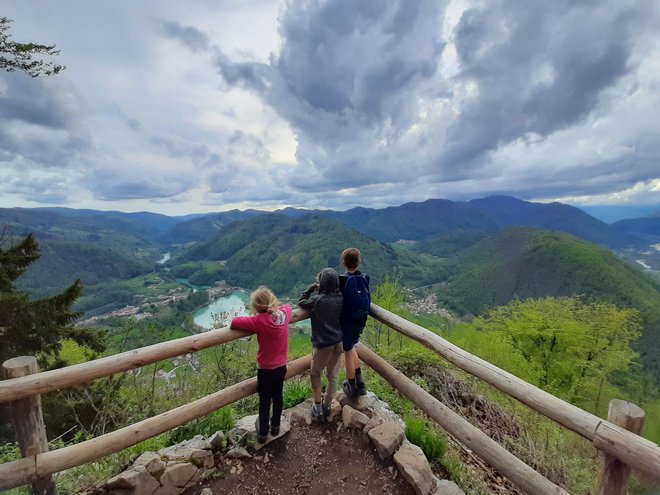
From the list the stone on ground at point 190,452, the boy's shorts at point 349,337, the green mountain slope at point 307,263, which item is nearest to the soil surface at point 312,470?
the stone on ground at point 190,452

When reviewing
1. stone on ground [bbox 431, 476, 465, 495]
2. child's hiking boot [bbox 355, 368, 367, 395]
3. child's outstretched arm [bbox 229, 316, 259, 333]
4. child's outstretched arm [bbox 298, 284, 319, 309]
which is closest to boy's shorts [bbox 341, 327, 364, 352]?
child's hiking boot [bbox 355, 368, 367, 395]

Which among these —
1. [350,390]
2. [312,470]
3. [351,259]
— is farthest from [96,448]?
[351,259]

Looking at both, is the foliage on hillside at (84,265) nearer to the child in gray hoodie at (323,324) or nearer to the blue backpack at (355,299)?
the child in gray hoodie at (323,324)

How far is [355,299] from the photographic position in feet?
13.2

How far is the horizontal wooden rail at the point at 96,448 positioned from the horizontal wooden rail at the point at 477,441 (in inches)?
83.4

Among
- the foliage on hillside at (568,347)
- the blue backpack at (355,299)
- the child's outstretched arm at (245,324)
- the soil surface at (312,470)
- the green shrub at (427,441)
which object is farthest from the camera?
the foliage on hillside at (568,347)

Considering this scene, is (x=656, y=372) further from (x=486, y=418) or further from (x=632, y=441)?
(x=632, y=441)

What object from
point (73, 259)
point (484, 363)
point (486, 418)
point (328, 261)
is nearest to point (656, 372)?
point (486, 418)

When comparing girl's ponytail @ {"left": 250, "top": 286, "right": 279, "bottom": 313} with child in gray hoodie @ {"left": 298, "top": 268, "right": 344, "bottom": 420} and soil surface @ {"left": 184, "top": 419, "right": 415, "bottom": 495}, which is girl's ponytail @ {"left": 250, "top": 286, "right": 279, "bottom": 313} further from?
soil surface @ {"left": 184, "top": 419, "right": 415, "bottom": 495}

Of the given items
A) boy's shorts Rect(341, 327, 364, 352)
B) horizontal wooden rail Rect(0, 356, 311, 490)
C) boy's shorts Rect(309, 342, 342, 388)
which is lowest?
horizontal wooden rail Rect(0, 356, 311, 490)

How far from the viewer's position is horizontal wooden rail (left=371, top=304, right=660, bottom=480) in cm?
199

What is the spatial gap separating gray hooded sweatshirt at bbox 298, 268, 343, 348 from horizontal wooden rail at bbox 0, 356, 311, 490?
1.22 metres

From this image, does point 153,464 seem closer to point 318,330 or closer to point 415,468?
point 318,330

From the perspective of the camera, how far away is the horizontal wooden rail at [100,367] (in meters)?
2.55
